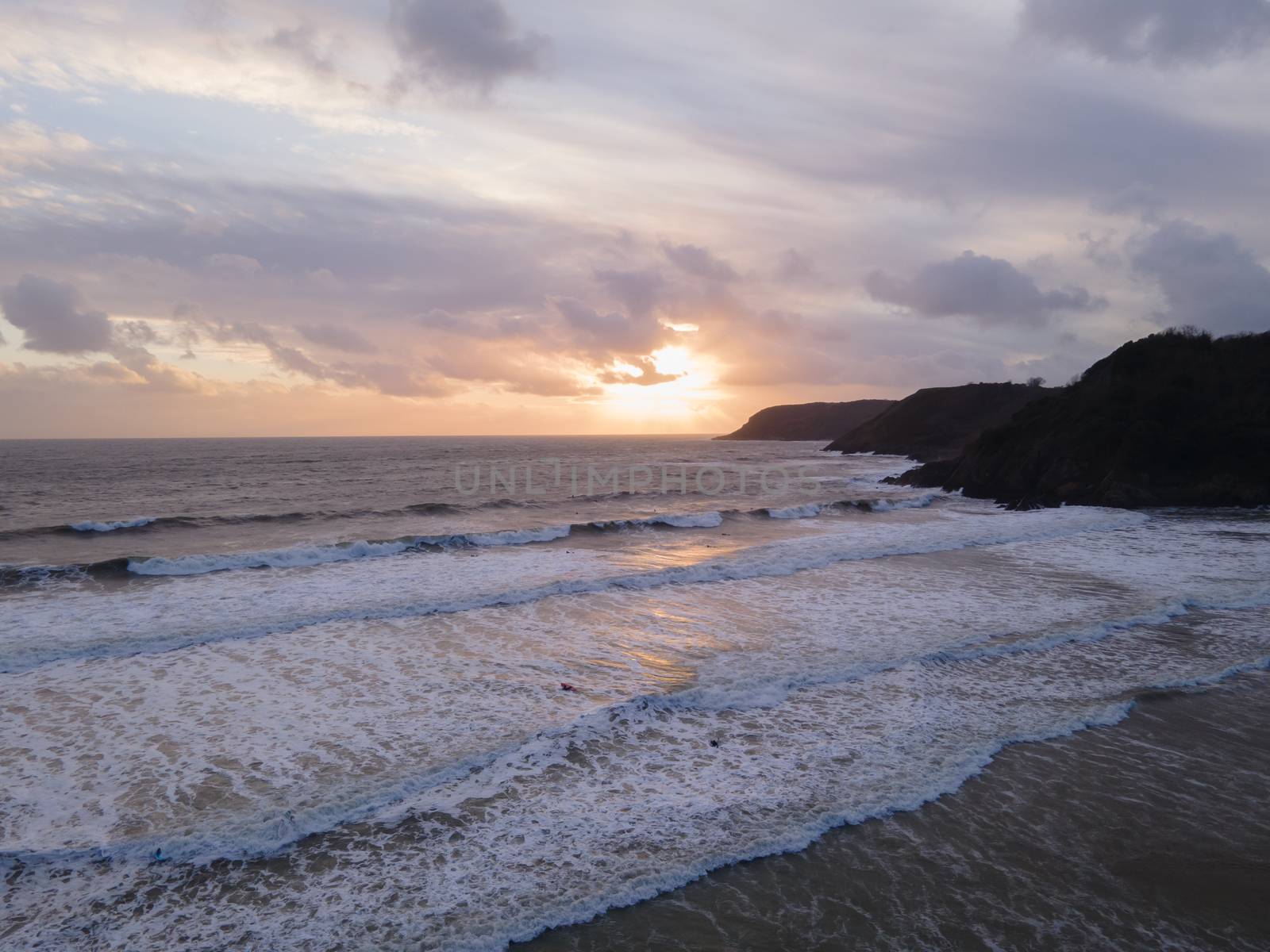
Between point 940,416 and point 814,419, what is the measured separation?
8275cm

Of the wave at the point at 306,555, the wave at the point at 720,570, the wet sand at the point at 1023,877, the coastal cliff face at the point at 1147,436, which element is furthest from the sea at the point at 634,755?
the coastal cliff face at the point at 1147,436

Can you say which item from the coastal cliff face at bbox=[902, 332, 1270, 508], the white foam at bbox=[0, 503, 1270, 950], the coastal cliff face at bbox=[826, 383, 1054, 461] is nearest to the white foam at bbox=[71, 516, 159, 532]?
the white foam at bbox=[0, 503, 1270, 950]

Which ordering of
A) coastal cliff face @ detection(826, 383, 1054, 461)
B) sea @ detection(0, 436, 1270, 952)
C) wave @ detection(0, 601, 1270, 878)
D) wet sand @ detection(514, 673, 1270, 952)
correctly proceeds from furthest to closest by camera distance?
coastal cliff face @ detection(826, 383, 1054, 461), wave @ detection(0, 601, 1270, 878), sea @ detection(0, 436, 1270, 952), wet sand @ detection(514, 673, 1270, 952)

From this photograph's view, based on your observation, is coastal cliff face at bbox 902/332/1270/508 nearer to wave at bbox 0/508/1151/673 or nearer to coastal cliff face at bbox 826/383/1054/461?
wave at bbox 0/508/1151/673

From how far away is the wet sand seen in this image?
5.16m

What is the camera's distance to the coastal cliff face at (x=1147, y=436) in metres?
31.6

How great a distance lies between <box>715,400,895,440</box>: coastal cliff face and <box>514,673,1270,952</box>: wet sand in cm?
15907

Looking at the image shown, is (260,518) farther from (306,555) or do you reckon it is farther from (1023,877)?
(1023,877)

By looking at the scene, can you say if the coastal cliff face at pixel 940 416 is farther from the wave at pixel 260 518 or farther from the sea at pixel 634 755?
the sea at pixel 634 755

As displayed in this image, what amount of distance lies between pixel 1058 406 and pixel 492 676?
129 feet

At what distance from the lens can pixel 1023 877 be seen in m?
5.81

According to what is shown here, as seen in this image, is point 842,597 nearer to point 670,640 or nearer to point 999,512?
point 670,640

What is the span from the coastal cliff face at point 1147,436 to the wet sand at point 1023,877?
28846mm

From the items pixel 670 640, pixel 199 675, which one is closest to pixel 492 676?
pixel 670 640
